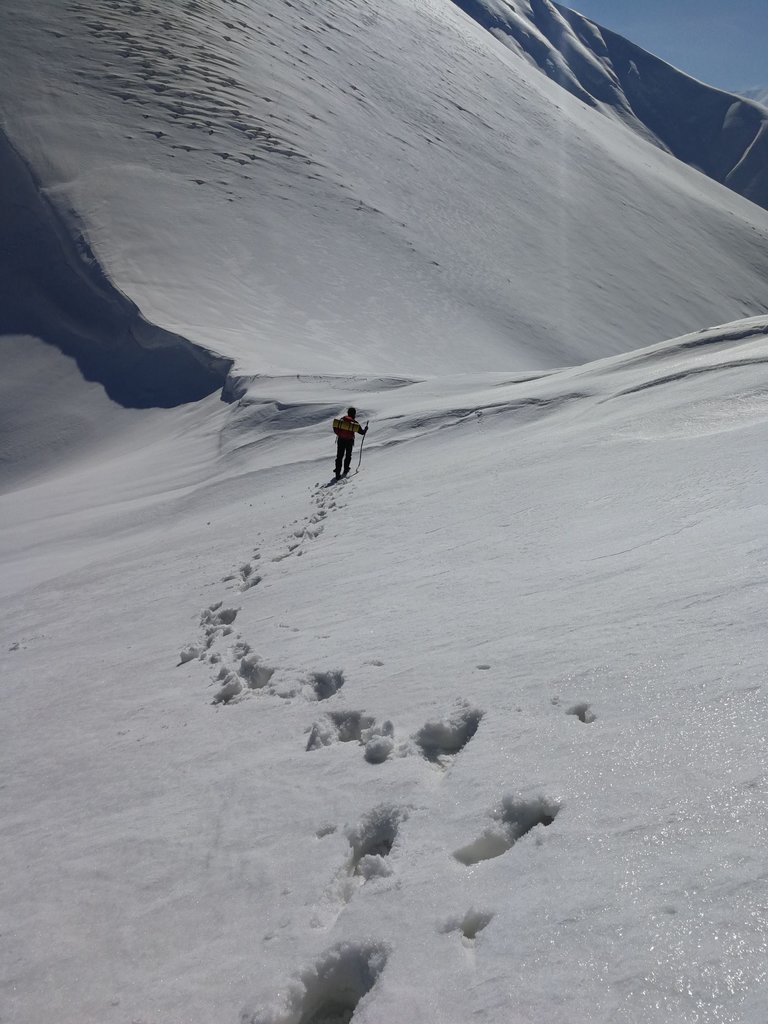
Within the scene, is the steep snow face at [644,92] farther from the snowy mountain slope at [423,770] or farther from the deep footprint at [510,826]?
the deep footprint at [510,826]

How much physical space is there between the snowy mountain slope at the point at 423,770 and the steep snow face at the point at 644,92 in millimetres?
142532

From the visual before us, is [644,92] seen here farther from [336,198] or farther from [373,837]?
[373,837]

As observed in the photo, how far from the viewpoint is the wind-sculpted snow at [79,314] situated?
72.5 ft

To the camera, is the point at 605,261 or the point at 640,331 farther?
the point at 605,261

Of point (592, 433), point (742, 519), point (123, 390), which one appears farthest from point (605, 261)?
point (742, 519)

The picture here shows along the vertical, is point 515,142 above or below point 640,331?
above

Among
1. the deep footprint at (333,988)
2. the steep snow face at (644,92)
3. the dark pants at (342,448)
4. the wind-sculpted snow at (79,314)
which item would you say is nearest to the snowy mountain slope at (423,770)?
the deep footprint at (333,988)

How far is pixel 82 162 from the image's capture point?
30.3 metres

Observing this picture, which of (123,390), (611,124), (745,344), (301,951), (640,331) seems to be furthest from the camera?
(611,124)

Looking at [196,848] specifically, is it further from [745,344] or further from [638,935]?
[745,344]

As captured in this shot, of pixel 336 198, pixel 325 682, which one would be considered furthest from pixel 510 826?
pixel 336 198

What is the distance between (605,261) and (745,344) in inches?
1279

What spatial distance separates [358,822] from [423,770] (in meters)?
0.37

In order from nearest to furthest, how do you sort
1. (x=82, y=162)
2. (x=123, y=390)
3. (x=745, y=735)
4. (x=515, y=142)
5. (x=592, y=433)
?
(x=745, y=735)
(x=592, y=433)
(x=123, y=390)
(x=82, y=162)
(x=515, y=142)
